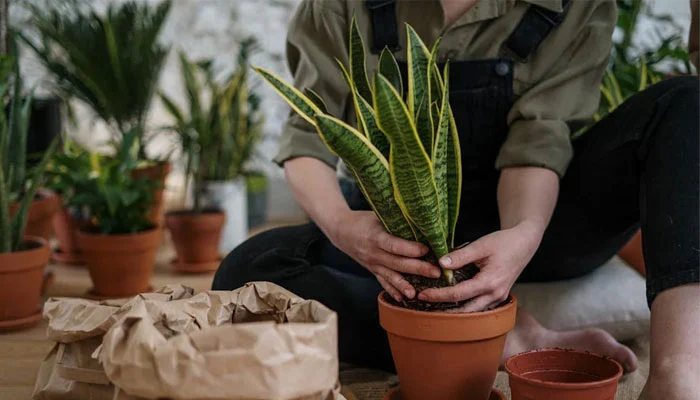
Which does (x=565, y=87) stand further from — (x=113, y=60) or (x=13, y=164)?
(x=113, y=60)

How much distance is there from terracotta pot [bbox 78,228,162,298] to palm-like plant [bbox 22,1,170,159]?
621 mm

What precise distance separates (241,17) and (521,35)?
223 cm

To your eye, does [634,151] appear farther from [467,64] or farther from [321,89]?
[321,89]

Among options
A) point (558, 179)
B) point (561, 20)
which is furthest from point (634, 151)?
point (561, 20)

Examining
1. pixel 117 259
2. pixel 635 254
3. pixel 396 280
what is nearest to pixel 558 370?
pixel 396 280

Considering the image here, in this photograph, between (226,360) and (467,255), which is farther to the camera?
(467,255)

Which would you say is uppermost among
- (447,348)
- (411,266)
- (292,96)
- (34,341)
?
(292,96)

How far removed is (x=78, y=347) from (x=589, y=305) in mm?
1044

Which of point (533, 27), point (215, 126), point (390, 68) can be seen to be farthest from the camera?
point (215, 126)

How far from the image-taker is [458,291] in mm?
1149

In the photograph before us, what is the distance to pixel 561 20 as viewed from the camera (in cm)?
150

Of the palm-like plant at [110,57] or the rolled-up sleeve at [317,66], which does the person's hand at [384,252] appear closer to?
the rolled-up sleeve at [317,66]

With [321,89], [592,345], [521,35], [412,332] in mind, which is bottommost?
[592,345]

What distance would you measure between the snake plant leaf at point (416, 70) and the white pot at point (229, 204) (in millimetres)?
1654
